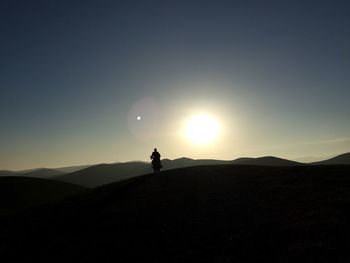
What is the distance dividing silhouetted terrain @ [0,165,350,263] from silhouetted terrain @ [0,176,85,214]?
2617 centimetres

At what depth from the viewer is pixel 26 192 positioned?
5528 centimetres

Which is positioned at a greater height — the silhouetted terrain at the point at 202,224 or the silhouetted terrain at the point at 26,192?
the silhouetted terrain at the point at 26,192

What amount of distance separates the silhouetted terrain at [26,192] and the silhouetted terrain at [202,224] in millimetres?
26171

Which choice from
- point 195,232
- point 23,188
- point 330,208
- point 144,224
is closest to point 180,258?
point 195,232

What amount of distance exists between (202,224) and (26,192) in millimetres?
48622

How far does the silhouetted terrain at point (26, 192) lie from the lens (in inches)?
1919

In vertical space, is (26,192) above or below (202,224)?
above

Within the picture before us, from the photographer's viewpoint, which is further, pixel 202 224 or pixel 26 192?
pixel 26 192

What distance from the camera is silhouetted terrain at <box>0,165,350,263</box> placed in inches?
528

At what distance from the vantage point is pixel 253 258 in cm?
1265

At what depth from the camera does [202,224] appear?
17.3m

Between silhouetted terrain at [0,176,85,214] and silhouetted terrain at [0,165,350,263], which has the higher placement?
silhouetted terrain at [0,176,85,214]

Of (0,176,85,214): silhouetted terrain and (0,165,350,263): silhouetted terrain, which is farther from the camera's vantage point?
(0,176,85,214): silhouetted terrain

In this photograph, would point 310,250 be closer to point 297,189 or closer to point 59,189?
point 297,189
